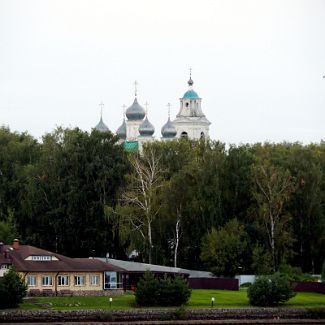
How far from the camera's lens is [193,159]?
9488 centimetres

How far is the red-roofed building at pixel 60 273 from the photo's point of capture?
76.6 meters

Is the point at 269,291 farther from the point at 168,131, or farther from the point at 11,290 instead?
the point at 168,131

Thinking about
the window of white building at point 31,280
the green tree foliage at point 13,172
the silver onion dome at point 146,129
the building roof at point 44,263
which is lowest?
the window of white building at point 31,280

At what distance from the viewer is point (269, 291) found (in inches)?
2911

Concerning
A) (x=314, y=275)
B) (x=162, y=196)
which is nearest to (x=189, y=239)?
(x=162, y=196)

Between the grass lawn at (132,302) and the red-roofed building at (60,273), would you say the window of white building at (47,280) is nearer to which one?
the red-roofed building at (60,273)

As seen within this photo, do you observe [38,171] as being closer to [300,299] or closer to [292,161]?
[292,161]

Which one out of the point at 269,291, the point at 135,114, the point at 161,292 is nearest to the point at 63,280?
the point at 161,292

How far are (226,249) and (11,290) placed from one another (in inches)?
806

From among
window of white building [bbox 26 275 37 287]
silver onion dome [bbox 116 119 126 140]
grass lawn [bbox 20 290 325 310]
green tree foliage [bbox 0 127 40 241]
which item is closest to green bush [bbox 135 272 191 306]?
grass lawn [bbox 20 290 325 310]

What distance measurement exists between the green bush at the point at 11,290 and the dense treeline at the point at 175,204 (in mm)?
19333

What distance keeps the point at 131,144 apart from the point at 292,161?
64494 mm

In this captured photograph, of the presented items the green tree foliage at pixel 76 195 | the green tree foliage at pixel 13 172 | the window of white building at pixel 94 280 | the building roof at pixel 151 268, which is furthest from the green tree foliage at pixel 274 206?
the green tree foliage at pixel 13 172

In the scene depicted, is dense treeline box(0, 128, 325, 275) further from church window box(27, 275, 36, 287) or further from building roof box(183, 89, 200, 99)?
building roof box(183, 89, 200, 99)
